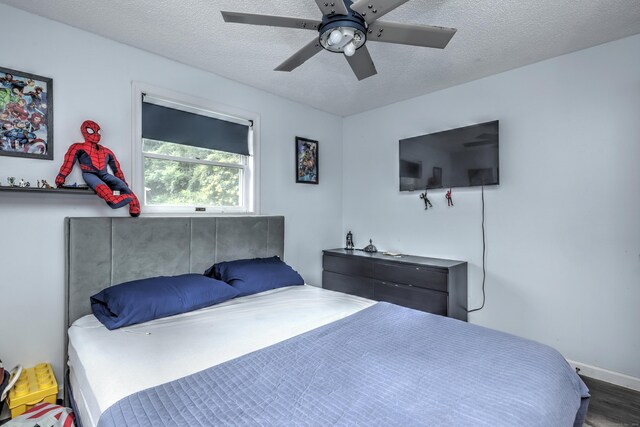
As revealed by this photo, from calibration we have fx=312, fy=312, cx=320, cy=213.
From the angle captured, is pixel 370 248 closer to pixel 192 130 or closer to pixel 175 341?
pixel 192 130

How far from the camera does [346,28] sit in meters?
1.54

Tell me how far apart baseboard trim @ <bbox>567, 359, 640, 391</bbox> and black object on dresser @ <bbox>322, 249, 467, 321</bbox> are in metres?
0.93

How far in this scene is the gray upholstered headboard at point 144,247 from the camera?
211 centimetres

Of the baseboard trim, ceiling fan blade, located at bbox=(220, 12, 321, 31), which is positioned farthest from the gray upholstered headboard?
the baseboard trim

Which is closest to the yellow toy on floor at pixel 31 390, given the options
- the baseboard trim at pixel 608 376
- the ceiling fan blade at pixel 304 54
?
the ceiling fan blade at pixel 304 54

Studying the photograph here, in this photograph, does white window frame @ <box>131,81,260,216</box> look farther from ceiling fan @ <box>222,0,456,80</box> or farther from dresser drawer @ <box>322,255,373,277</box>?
ceiling fan @ <box>222,0,456,80</box>

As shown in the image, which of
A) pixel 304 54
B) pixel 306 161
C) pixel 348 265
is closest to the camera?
pixel 304 54

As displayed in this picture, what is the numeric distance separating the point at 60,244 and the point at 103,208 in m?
0.35

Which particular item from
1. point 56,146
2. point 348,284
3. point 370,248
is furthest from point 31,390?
point 370,248

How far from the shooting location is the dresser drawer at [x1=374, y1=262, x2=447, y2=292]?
9.47 ft

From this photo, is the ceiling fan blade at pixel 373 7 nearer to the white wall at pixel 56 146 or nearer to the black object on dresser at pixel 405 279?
the white wall at pixel 56 146

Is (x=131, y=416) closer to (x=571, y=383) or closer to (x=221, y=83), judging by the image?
(x=571, y=383)

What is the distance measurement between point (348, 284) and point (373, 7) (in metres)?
2.83

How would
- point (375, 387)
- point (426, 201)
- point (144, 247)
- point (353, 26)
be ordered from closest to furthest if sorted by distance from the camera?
point (375, 387), point (353, 26), point (144, 247), point (426, 201)
